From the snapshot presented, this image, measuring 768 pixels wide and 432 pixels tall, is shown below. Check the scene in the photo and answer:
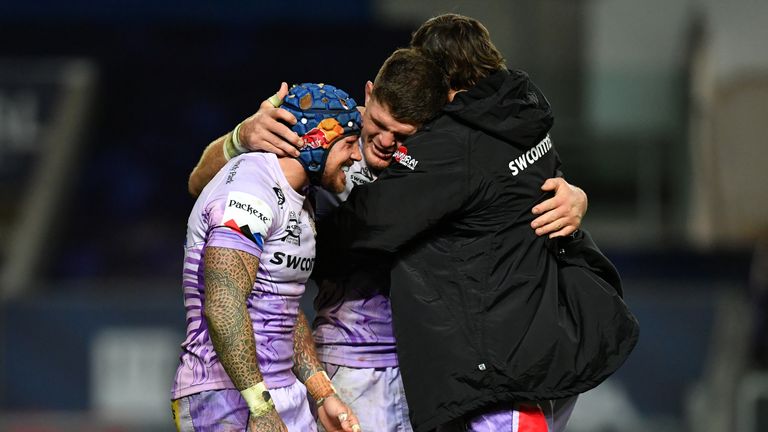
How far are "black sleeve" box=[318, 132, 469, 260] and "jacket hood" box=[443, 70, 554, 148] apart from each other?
0.29 feet

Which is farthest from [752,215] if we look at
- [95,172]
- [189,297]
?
[189,297]

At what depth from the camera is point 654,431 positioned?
741cm

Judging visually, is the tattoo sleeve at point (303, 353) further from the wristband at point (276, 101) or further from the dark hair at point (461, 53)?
the dark hair at point (461, 53)

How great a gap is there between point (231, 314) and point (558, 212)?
1.05 m

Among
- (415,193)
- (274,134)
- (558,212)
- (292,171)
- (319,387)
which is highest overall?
(274,134)

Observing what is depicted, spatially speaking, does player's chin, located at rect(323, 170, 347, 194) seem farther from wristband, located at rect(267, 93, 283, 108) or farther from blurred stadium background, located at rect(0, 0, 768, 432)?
blurred stadium background, located at rect(0, 0, 768, 432)

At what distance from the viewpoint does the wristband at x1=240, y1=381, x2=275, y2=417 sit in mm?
3277

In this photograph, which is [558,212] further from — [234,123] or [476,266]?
[234,123]

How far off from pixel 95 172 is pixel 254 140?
20.1 ft

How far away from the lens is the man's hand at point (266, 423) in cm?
327

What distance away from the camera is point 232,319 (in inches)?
128

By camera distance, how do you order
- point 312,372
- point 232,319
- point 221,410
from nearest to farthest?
point 232,319 → point 221,410 → point 312,372

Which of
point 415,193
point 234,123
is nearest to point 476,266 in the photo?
point 415,193

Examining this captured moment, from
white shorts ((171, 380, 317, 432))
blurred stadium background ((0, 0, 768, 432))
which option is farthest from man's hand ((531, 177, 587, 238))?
blurred stadium background ((0, 0, 768, 432))
